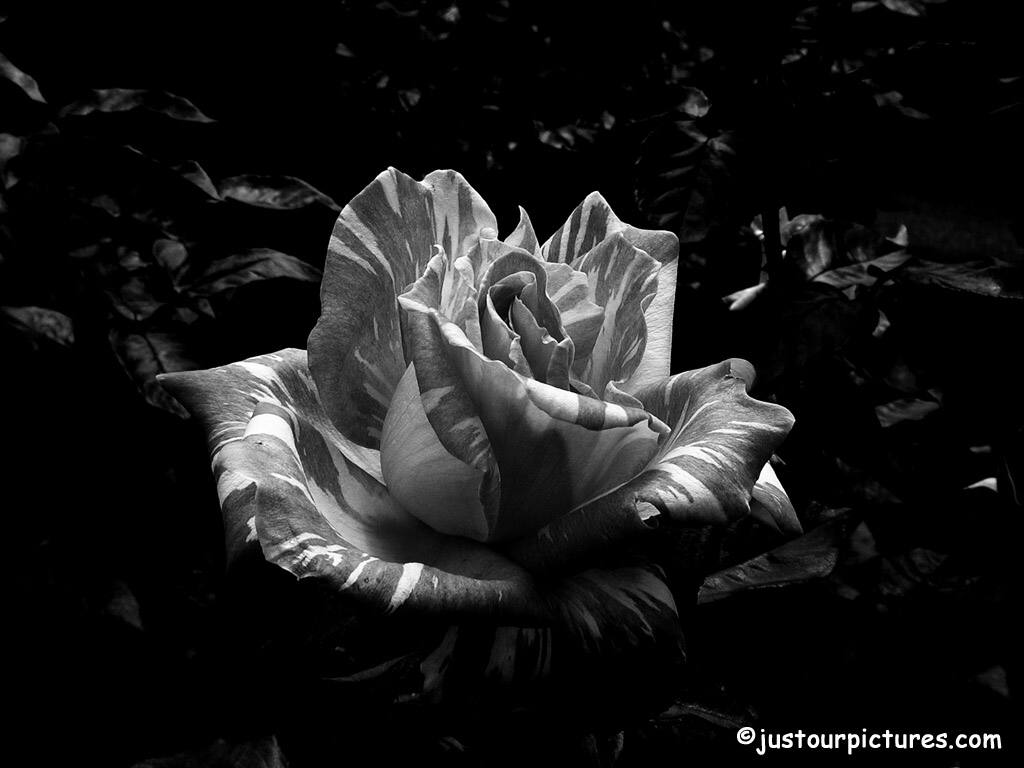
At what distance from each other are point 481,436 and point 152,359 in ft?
2.00

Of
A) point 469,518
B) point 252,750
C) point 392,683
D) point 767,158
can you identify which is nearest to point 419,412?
point 469,518

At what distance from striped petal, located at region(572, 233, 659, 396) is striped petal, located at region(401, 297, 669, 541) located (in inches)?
2.4

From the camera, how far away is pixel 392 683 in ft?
1.98

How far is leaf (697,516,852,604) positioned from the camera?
2.28ft

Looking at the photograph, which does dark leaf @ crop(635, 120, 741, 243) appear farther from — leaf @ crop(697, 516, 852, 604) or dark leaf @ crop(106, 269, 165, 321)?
dark leaf @ crop(106, 269, 165, 321)

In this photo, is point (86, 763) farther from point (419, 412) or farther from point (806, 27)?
point (806, 27)

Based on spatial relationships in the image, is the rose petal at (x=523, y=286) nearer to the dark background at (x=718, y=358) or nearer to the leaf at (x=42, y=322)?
the dark background at (x=718, y=358)

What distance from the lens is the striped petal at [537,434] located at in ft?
1.39

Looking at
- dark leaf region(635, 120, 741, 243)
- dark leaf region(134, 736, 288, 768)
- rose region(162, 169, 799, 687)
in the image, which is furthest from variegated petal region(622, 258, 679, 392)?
dark leaf region(134, 736, 288, 768)

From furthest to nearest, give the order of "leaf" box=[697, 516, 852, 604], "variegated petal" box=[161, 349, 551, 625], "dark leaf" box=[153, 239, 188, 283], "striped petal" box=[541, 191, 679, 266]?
"dark leaf" box=[153, 239, 188, 283]
"leaf" box=[697, 516, 852, 604]
"striped petal" box=[541, 191, 679, 266]
"variegated petal" box=[161, 349, 551, 625]

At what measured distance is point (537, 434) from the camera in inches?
17.6

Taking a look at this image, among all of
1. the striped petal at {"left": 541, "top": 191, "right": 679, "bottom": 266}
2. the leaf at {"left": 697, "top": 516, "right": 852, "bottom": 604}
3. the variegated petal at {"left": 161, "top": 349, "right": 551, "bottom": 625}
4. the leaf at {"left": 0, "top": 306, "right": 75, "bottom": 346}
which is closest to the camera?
the variegated petal at {"left": 161, "top": 349, "right": 551, "bottom": 625}

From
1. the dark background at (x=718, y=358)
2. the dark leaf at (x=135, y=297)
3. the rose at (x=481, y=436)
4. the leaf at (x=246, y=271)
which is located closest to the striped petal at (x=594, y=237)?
the rose at (x=481, y=436)

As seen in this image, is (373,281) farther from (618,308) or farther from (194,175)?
(194,175)
